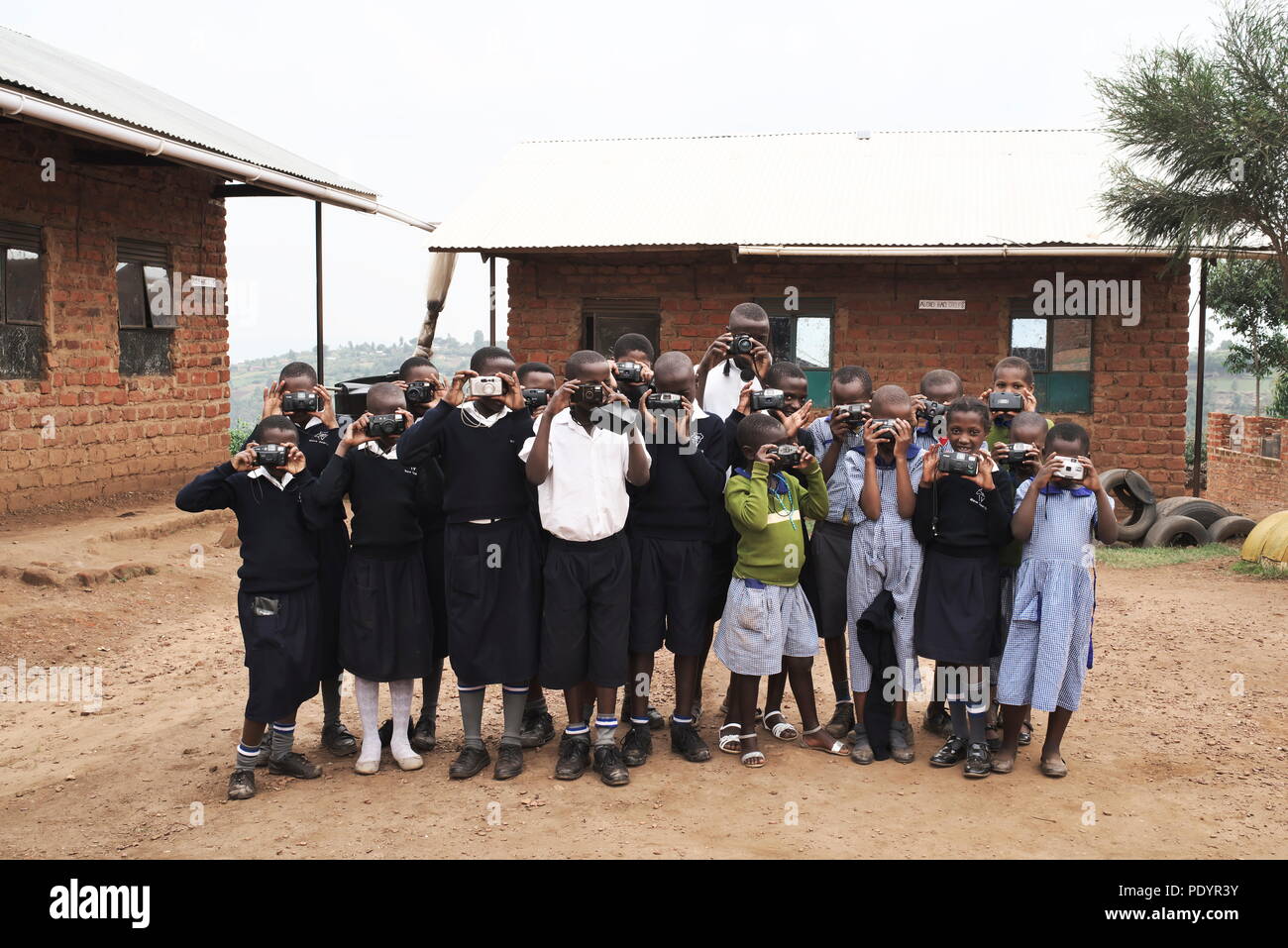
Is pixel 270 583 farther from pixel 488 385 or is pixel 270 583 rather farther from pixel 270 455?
pixel 488 385

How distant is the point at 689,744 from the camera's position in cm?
427

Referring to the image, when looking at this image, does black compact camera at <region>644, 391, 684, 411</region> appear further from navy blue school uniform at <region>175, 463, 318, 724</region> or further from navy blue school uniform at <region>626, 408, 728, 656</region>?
navy blue school uniform at <region>175, 463, 318, 724</region>

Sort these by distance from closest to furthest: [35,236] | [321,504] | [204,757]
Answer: [321,504] < [204,757] < [35,236]

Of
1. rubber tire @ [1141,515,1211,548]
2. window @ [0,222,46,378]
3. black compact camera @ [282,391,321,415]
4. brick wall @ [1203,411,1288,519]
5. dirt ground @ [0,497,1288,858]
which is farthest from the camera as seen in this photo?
brick wall @ [1203,411,1288,519]

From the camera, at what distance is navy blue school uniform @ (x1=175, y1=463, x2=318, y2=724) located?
157 inches

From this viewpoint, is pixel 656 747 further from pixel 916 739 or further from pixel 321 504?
pixel 321 504

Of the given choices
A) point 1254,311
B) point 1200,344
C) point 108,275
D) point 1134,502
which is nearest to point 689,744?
point 1134,502

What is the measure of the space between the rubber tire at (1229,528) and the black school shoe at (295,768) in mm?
8437

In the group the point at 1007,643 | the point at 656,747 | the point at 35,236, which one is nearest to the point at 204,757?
the point at 656,747

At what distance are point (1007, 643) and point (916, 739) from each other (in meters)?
0.64

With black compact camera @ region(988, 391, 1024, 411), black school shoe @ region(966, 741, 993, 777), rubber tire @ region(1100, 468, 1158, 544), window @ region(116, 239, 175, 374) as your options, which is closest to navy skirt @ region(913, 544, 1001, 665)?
black school shoe @ region(966, 741, 993, 777)

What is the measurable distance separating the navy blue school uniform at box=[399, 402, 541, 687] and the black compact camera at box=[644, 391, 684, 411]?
517mm

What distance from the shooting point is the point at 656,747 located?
173 inches

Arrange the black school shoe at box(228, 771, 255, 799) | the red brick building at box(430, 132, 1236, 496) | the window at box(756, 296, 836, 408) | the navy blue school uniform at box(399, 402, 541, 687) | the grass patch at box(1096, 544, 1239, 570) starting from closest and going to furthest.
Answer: the black school shoe at box(228, 771, 255, 799), the navy blue school uniform at box(399, 402, 541, 687), the grass patch at box(1096, 544, 1239, 570), the red brick building at box(430, 132, 1236, 496), the window at box(756, 296, 836, 408)
